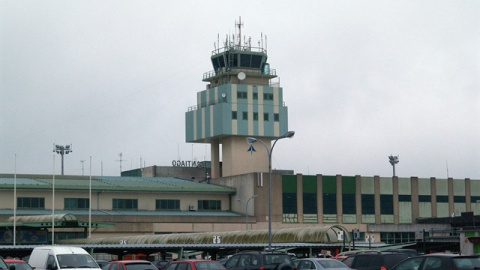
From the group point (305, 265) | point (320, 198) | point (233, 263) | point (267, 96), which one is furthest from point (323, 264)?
Result: point (267, 96)

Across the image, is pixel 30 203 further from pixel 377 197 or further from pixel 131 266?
pixel 131 266

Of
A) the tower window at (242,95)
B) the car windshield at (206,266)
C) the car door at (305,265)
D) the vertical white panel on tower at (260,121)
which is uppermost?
the tower window at (242,95)

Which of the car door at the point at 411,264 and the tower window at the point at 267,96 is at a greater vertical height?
→ the tower window at the point at 267,96

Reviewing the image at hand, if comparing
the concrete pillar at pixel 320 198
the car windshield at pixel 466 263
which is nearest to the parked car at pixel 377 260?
the car windshield at pixel 466 263

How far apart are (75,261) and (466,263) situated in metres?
14.5

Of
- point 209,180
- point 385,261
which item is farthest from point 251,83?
point 385,261

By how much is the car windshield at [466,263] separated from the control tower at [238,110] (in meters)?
80.6

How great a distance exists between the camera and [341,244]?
6725cm

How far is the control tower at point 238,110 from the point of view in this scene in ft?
370

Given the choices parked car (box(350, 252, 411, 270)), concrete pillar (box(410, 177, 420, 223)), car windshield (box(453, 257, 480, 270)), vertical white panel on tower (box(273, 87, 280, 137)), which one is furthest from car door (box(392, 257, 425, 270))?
vertical white panel on tower (box(273, 87, 280, 137))

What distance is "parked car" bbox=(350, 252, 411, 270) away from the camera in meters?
40.1

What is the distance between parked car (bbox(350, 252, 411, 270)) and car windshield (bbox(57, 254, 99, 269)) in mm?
12342

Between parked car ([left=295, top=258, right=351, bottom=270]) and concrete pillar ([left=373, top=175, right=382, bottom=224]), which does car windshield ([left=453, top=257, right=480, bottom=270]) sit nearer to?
parked car ([left=295, top=258, right=351, bottom=270])

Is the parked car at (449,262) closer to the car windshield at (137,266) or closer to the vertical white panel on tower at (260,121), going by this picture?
the car windshield at (137,266)
